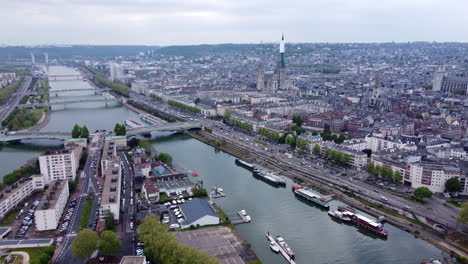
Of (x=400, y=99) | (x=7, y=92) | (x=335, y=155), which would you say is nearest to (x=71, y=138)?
(x=335, y=155)

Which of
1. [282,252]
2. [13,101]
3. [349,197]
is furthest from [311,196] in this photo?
[13,101]

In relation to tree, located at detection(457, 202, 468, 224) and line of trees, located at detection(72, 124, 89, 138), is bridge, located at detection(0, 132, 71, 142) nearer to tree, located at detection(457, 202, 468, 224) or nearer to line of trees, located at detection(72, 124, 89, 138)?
line of trees, located at detection(72, 124, 89, 138)

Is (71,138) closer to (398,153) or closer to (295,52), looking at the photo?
(398,153)

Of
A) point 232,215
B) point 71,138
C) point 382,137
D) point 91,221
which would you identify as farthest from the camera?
point 71,138

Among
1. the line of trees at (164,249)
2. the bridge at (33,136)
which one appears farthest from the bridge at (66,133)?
the line of trees at (164,249)

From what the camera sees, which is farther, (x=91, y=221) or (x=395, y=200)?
(x=395, y=200)

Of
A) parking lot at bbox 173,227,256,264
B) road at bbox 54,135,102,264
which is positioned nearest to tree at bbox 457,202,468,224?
parking lot at bbox 173,227,256,264

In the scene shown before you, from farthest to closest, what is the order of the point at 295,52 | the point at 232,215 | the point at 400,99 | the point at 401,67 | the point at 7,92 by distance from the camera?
the point at 295,52
the point at 401,67
the point at 7,92
the point at 400,99
the point at 232,215
